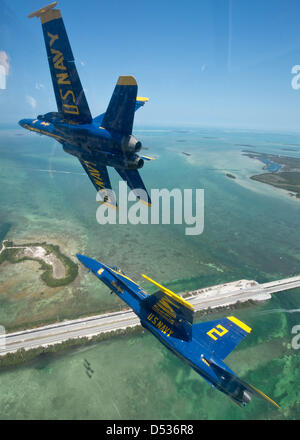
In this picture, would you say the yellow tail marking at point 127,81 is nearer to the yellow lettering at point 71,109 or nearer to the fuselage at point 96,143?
the fuselage at point 96,143

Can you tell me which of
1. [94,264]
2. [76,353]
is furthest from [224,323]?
[76,353]

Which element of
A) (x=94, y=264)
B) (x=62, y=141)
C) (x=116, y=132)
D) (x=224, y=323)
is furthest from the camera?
(x=94, y=264)

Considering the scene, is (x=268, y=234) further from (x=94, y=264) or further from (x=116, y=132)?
(x=116, y=132)

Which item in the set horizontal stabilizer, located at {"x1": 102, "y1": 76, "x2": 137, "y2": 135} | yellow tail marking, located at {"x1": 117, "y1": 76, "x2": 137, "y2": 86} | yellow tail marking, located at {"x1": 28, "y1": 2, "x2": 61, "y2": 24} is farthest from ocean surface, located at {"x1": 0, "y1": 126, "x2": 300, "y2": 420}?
yellow tail marking, located at {"x1": 28, "y1": 2, "x2": 61, "y2": 24}

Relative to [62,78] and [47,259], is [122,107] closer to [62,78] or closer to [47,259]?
[62,78]

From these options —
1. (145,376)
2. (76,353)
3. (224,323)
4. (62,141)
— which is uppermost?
(62,141)

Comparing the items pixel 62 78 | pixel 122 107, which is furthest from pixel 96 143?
pixel 62 78
